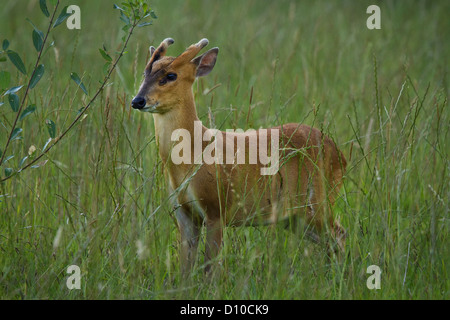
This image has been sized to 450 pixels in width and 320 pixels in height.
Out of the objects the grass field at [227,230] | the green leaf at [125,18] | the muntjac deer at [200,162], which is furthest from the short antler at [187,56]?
the green leaf at [125,18]

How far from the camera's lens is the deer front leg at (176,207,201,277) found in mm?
4520


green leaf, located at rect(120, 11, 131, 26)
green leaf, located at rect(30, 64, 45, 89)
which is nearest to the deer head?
green leaf, located at rect(120, 11, 131, 26)

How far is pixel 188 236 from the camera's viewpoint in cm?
469

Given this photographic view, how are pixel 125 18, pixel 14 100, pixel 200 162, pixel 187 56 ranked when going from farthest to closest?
pixel 187 56 < pixel 200 162 < pixel 125 18 < pixel 14 100

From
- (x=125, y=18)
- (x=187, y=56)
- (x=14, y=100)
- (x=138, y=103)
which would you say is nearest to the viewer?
(x=14, y=100)

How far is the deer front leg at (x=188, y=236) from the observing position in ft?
14.8

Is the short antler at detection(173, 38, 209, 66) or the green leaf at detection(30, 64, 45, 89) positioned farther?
the short antler at detection(173, 38, 209, 66)

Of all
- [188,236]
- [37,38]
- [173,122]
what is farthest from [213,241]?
[37,38]

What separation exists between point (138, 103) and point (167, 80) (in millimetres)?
298

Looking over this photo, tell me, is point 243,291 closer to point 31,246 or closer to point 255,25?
point 31,246

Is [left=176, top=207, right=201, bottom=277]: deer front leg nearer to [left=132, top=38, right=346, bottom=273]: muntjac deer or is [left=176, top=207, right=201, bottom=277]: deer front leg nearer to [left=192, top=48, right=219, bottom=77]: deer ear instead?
[left=132, top=38, right=346, bottom=273]: muntjac deer

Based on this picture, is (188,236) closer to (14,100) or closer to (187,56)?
(187,56)

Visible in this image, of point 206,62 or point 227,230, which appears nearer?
point 227,230

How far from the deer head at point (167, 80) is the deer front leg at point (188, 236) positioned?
68 centimetres
